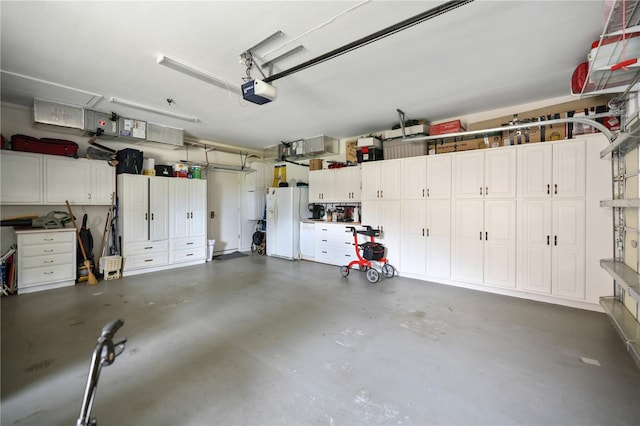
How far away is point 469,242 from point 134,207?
19.8 ft

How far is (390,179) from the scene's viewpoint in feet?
16.4

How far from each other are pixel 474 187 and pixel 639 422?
3.07 meters

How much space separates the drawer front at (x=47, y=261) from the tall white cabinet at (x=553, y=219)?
7.10m

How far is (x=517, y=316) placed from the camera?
3.15 m

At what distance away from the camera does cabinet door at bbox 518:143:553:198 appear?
3.54 meters

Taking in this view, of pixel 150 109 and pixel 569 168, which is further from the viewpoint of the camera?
pixel 150 109

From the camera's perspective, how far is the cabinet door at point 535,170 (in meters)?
3.54

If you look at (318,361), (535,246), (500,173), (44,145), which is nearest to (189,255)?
(44,145)

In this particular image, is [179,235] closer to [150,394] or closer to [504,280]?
[150,394]

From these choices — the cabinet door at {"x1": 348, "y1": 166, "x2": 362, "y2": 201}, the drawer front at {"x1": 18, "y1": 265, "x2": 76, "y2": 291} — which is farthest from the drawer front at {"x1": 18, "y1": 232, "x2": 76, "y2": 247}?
the cabinet door at {"x1": 348, "y1": 166, "x2": 362, "y2": 201}

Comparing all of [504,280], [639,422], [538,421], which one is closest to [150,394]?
[538,421]

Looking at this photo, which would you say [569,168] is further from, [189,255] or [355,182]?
[189,255]

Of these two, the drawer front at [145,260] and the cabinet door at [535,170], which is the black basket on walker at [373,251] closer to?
the cabinet door at [535,170]

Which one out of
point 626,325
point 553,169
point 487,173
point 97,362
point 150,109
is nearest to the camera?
point 97,362
